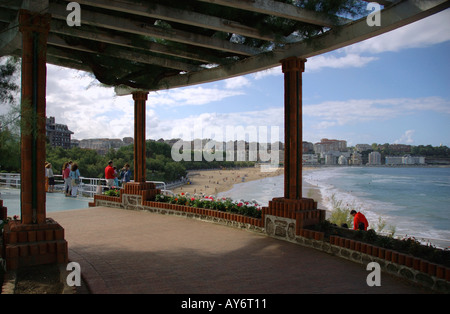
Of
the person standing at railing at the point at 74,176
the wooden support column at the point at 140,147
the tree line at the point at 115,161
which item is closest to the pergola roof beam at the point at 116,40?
the wooden support column at the point at 140,147

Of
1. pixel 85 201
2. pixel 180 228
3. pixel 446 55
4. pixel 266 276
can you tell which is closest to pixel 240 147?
pixel 85 201

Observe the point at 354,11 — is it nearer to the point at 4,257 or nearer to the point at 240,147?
the point at 4,257

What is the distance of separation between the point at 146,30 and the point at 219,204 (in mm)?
4036

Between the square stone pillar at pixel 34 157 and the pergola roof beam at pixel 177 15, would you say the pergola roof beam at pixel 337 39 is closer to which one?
the pergola roof beam at pixel 177 15

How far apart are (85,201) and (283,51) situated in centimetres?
866

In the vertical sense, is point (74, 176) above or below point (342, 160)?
above

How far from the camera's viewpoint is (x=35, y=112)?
13.8 feet

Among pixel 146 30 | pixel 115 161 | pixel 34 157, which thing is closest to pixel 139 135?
pixel 146 30

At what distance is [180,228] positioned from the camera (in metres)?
7.11

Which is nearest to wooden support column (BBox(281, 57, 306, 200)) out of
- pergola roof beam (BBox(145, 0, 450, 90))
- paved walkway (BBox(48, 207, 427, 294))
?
pergola roof beam (BBox(145, 0, 450, 90))

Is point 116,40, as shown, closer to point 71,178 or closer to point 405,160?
point 71,178

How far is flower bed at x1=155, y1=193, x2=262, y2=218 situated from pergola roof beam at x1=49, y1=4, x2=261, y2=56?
3219 millimetres

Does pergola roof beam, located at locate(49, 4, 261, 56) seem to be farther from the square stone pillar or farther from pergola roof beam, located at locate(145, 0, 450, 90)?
the square stone pillar

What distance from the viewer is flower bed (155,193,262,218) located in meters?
7.17
